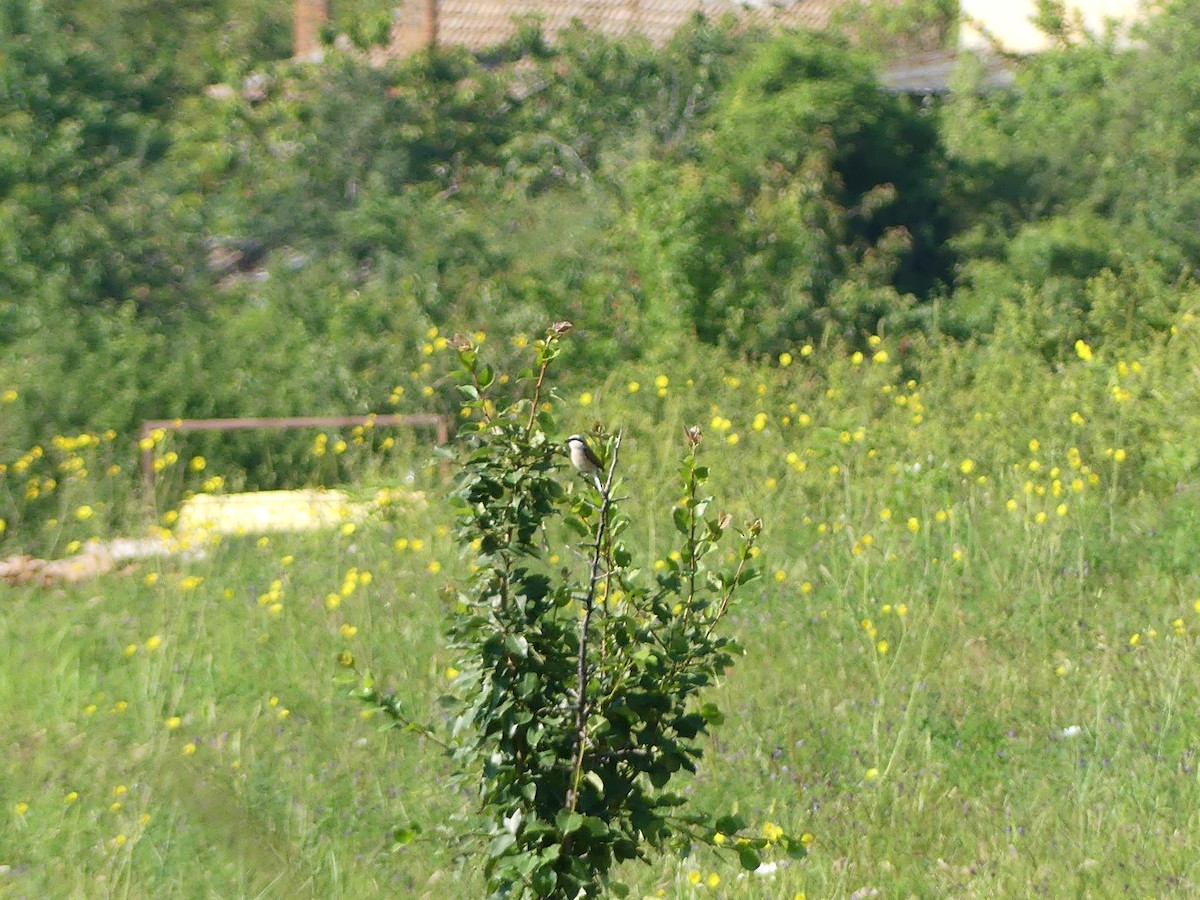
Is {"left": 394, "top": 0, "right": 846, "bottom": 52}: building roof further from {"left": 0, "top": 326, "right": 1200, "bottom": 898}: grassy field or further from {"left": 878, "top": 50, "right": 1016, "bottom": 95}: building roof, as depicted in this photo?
{"left": 0, "top": 326, "right": 1200, "bottom": 898}: grassy field

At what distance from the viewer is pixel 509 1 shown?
→ 18.9 meters

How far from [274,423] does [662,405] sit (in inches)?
107

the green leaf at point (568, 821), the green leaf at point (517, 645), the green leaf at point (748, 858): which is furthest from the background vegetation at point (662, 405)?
the green leaf at point (748, 858)

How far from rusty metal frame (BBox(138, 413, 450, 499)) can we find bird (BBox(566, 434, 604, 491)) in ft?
21.4

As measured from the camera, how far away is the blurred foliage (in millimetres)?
10867

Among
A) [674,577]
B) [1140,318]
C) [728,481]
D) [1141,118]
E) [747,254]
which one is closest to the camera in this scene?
[674,577]

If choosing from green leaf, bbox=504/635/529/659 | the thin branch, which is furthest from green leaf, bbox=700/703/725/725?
green leaf, bbox=504/635/529/659

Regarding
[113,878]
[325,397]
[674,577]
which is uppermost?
[674,577]

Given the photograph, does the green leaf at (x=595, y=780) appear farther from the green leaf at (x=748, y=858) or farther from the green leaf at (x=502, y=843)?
the green leaf at (x=748, y=858)

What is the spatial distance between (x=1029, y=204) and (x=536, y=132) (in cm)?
531

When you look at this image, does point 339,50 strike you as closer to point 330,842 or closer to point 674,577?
point 330,842

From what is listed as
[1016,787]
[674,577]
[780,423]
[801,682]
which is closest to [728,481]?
[780,423]

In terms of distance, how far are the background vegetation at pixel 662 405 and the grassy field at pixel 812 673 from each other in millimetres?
21

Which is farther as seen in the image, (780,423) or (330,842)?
(780,423)
